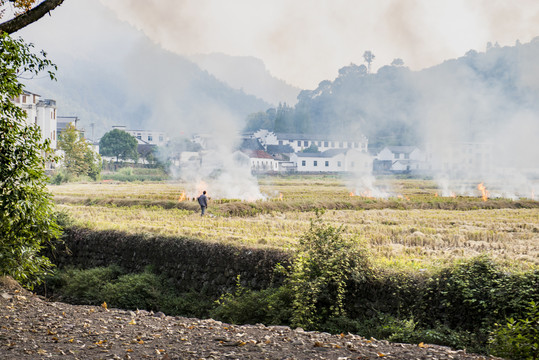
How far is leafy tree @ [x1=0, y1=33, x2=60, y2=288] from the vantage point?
10.9m

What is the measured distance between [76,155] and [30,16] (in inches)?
2513

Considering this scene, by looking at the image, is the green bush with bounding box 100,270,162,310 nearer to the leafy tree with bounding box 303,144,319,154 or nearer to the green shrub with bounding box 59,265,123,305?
the green shrub with bounding box 59,265,123,305

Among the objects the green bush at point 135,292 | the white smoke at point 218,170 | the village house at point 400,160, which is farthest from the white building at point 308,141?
the green bush at point 135,292

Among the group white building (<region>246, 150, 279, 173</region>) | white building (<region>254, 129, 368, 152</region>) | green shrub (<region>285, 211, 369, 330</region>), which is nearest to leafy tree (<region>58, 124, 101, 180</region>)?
white building (<region>246, 150, 279, 173</region>)

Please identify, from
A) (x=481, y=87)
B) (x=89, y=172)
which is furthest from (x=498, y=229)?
(x=481, y=87)

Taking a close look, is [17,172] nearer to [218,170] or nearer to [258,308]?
[258,308]

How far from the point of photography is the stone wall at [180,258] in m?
15.7

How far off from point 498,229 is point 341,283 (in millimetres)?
13910

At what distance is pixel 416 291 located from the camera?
12.5 meters

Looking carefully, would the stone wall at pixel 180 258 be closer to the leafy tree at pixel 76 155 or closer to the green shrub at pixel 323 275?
the green shrub at pixel 323 275

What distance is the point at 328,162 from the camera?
98812 mm

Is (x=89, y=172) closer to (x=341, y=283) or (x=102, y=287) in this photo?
(x=102, y=287)

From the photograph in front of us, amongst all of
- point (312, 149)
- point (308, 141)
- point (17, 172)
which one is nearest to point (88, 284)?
point (17, 172)

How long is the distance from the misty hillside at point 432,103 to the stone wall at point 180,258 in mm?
112816
